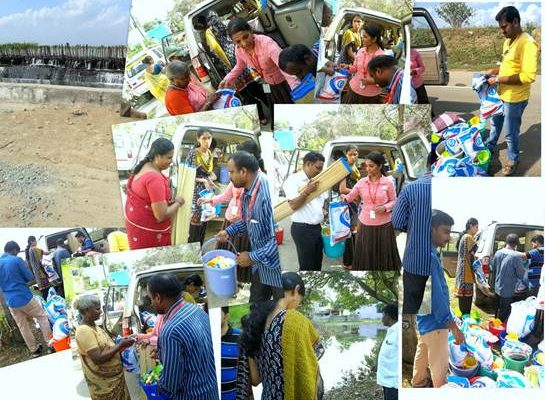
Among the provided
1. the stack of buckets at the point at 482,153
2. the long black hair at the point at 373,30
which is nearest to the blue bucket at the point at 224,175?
the long black hair at the point at 373,30

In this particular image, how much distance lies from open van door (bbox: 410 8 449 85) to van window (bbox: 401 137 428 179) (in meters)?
0.42

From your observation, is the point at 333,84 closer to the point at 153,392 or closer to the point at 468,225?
the point at 468,225

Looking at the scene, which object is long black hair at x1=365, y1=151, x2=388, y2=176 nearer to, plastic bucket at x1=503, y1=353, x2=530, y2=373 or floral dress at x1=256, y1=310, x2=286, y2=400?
floral dress at x1=256, y1=310, x2=286, y2=400

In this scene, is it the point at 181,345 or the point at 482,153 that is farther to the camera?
the point at 482,153

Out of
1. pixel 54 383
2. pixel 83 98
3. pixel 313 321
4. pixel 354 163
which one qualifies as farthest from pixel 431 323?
pixel 83 98

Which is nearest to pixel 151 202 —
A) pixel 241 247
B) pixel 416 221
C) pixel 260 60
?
pixel 241 247

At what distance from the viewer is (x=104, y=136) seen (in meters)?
4.30

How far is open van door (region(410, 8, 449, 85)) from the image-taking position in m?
3.78

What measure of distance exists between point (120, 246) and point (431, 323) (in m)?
1.84

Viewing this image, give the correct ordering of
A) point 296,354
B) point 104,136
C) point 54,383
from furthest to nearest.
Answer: point 104,136, point 54,383, point 296,354

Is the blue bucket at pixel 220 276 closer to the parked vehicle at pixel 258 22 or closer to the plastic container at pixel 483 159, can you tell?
the parked vehicle at pixel 258 22

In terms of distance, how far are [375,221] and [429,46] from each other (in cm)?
106

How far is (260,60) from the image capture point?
3682mm

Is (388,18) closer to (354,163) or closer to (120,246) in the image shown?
(354,163)
